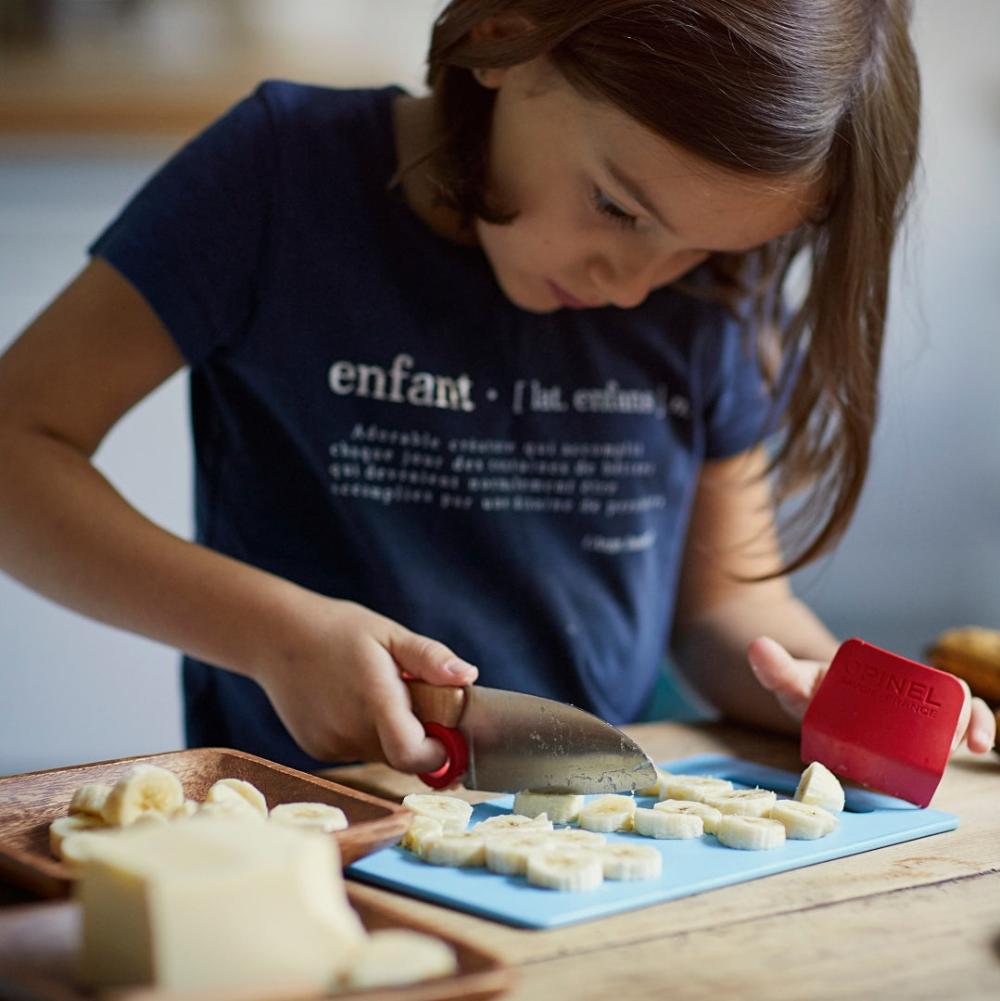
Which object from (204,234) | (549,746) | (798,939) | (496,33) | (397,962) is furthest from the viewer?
(204,234)

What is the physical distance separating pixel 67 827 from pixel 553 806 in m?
0.31

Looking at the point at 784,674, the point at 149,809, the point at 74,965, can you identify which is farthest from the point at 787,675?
the point at 74,965

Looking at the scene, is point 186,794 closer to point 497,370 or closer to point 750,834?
point 750,834

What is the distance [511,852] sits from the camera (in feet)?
2.54

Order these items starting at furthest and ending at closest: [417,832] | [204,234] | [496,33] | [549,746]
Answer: [204,234] < [496,33] < [549,746] < [417,832]

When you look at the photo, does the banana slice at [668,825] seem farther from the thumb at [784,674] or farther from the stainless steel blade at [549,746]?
the thumb at [784,674]

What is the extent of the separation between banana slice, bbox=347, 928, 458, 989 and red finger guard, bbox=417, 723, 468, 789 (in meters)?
0.34

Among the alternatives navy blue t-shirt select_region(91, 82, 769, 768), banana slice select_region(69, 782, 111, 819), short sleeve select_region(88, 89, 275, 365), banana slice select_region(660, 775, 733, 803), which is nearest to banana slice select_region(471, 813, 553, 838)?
banana slice select_region(660, 775, 733, 803)

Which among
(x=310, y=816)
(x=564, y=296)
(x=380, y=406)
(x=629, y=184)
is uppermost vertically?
(x=629, y=184)

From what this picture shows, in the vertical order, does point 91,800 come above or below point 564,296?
below

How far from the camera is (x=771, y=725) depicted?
1203mm

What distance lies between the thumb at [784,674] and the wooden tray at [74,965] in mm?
527

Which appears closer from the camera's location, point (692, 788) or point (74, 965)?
point (74, 965)

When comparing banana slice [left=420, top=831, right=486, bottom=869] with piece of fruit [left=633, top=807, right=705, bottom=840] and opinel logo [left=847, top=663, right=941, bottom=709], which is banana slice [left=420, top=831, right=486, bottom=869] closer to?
piece of fruit [left=633, top=807, right=705, bottom=840]
